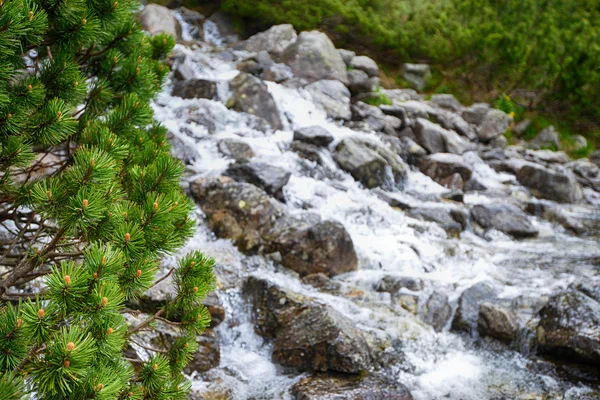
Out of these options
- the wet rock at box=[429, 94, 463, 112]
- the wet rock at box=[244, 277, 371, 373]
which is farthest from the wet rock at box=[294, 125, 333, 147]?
the wet rock at box=[429, 94, 463, 112]

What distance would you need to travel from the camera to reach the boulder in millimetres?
15922

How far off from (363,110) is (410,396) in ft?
38.7

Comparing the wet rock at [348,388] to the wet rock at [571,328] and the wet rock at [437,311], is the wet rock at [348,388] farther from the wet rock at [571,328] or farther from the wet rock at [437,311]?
the wet rock at [571,328]

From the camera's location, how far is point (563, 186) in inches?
539

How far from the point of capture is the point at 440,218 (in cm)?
990

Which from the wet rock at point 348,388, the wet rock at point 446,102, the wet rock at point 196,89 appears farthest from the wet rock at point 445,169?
the wet rock at point 348,388

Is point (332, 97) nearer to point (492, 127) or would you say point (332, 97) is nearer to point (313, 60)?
point (313, 60)

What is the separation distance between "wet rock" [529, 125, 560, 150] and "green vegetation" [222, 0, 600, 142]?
236 cm

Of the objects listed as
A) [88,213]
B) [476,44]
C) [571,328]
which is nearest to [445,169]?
[571,328]

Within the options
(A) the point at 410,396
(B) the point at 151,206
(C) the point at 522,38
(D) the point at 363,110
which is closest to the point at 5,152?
(B) the point at 151,206

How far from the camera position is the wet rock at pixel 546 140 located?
66.1 feet

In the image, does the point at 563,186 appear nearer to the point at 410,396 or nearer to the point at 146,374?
the point at 410,396

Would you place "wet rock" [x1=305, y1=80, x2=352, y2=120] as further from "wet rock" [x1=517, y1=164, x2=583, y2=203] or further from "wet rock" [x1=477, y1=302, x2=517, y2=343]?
"wet rock" [x1=477, y1=302, x2=517, y2=343]

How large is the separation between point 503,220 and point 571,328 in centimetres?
579
